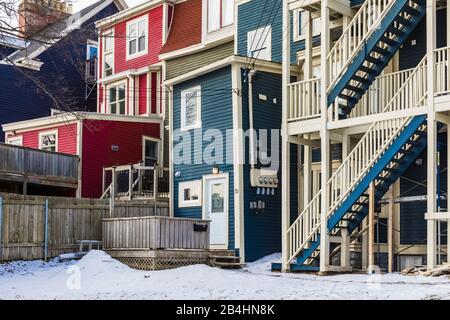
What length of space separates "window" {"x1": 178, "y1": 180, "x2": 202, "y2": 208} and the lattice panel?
440cm

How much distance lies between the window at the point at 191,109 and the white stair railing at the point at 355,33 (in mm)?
6122

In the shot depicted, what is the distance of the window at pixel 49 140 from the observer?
32812 mm

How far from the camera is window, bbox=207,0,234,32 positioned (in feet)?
98.5

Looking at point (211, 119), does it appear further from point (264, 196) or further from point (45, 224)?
point (45, 224)

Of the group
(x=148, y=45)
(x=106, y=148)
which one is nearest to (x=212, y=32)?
(x=148, y=45)

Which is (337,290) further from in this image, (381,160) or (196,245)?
(196,245)

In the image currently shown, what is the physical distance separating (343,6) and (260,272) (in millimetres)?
7890

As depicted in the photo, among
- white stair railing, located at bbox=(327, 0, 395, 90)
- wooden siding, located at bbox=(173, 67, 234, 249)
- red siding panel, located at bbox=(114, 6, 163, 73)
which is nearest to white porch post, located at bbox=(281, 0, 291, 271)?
white stair railing, located at bbox=(327, 0, 395, 90)

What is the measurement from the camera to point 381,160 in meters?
19.5

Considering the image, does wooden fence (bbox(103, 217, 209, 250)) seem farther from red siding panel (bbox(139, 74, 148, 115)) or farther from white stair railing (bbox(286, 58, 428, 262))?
red siding panel (bbox(139, 74, 148, 115))

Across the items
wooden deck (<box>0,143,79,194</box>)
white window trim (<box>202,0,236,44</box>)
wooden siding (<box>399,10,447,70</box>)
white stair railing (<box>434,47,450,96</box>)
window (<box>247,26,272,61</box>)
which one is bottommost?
wooden deck (<box>0,143,79,194</box>)

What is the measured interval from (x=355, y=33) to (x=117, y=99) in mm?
17838

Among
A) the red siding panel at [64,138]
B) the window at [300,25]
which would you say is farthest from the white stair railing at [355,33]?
the red siding panel at [64,138]
